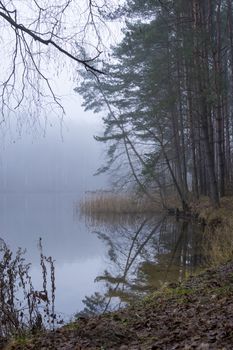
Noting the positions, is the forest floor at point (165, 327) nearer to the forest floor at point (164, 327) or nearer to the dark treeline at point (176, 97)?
the forest floor at point (164, 327)

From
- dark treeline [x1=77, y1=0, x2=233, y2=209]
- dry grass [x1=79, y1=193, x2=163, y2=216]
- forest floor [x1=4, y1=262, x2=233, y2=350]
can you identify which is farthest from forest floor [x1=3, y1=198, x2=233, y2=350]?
dry grass [x1=79, y1=193, x2=163, y2=216]

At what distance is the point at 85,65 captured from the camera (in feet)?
16.4

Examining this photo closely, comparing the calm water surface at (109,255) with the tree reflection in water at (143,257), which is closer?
the tree reflection in water at (143,257)

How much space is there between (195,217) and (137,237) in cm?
347

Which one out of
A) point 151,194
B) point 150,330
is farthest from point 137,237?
point 150,330

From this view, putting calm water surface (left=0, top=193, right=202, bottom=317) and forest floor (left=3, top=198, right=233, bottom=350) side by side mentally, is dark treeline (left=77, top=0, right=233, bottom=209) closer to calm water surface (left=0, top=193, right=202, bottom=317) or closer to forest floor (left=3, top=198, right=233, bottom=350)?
calm water surface (left=0, top=193, right=202, bottom=317)

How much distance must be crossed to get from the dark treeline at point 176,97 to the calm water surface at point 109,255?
279 centimetres

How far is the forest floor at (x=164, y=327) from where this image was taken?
3949 mm

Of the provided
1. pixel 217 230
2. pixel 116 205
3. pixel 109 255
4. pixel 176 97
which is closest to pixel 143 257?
pixel 109 255

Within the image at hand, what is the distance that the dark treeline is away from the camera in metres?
18.3

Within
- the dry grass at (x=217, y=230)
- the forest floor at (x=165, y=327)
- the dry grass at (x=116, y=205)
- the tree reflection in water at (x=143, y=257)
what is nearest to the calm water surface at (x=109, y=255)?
the tree reflection in water at (x=143, y=257)

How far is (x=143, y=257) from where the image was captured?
1414cm

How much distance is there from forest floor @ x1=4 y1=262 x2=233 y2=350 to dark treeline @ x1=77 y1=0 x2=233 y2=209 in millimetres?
8947

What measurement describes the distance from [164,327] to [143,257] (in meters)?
9.62
